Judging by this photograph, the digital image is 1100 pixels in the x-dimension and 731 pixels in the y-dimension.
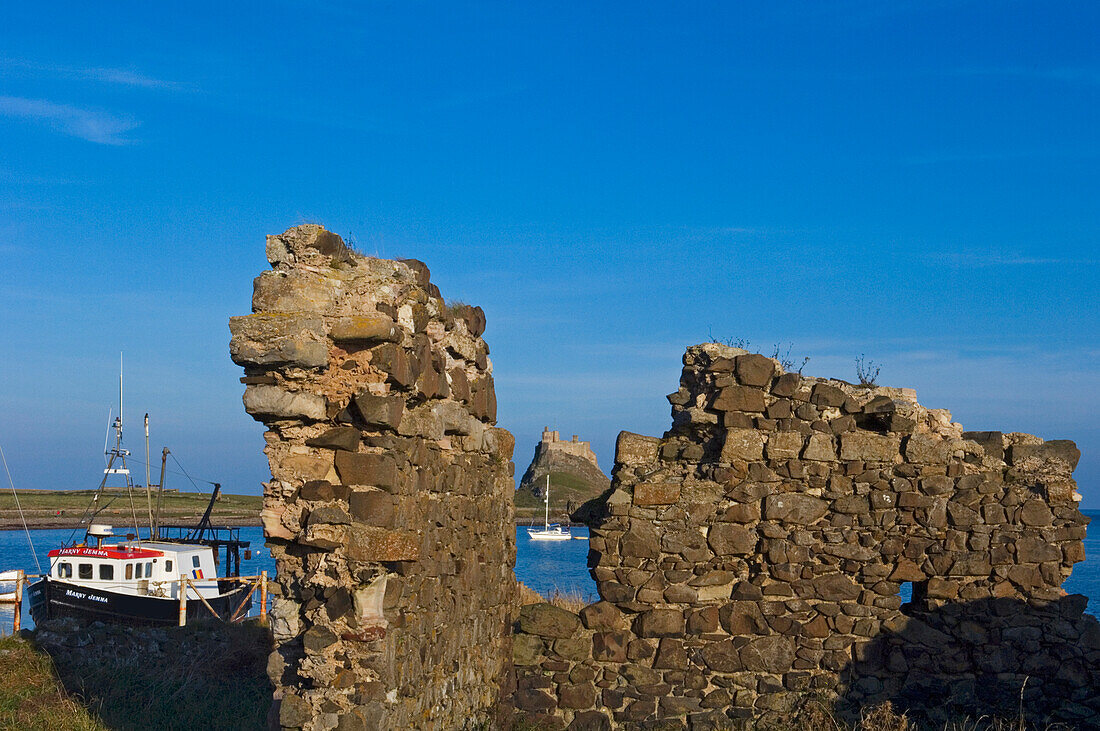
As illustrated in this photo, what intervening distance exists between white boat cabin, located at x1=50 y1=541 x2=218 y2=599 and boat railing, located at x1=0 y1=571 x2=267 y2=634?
0.45m

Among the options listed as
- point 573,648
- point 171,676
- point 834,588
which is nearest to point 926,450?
point 834,588

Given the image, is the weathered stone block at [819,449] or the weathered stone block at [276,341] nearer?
the weathered stone block at [276,341]

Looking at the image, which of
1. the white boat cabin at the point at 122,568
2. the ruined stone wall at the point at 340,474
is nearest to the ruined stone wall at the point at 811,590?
the ruined stone wall at the point at 340,474

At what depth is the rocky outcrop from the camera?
7503 cm

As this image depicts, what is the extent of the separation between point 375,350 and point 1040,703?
579cm

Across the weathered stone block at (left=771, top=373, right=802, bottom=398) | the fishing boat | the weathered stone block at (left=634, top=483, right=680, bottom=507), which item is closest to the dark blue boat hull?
the fishing boat

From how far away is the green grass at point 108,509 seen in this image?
58.0m

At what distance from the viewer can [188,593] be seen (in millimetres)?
20781

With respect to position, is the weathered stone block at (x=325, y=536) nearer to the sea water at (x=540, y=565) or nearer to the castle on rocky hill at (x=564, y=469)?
the sea water at (x=540, y=565)

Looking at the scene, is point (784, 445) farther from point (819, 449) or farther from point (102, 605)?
point (102, 605)

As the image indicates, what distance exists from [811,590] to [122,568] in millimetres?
16701

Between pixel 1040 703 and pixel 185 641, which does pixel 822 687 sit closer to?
pixel 1040 703

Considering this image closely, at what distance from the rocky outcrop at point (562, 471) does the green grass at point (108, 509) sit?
22271 mm

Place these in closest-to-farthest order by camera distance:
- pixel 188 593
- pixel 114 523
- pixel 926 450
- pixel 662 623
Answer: pixel 662 623 → pixel 926 450 → pixel 188 593 → pixel 114 523
